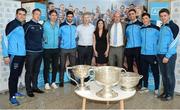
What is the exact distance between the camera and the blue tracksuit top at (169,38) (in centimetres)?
368

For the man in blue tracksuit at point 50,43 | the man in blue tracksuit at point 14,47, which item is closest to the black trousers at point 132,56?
the man in blue tracksuit at point 50,43

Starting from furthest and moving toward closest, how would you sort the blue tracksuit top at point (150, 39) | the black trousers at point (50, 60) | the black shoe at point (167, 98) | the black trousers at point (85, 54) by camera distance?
the black trousers at point (85, 54)
the black trousers at point (50, 60)
the blue tracksuit top at point (150, 39)
the black shoe at point (167, 98)

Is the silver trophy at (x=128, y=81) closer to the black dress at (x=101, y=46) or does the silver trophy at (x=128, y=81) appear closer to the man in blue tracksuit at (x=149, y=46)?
the man in blue tracksuit at (x=149, y=46)

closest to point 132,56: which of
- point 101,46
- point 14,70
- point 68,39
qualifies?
point 101,46

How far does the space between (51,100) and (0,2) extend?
1727mm

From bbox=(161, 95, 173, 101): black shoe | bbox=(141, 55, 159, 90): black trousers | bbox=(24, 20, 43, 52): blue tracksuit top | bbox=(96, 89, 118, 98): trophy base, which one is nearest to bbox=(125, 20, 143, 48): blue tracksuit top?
bbox=(141, 55, 159, 90): black trousers

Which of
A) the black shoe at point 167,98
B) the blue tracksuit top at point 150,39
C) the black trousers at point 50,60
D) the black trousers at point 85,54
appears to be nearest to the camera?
the black shoe at point 167,98

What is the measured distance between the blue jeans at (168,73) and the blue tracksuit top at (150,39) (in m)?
0.30

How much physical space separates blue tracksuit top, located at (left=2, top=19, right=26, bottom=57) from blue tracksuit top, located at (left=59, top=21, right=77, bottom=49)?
1022mm

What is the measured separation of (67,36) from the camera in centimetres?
461

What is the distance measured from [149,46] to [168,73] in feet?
1.81

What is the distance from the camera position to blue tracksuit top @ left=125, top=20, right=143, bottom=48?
4367 mm

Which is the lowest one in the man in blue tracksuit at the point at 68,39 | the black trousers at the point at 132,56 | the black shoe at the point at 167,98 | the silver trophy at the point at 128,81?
the black shoe at the point at 167,98

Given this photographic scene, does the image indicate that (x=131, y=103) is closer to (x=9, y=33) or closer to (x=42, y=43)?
(x=42, y=43)
